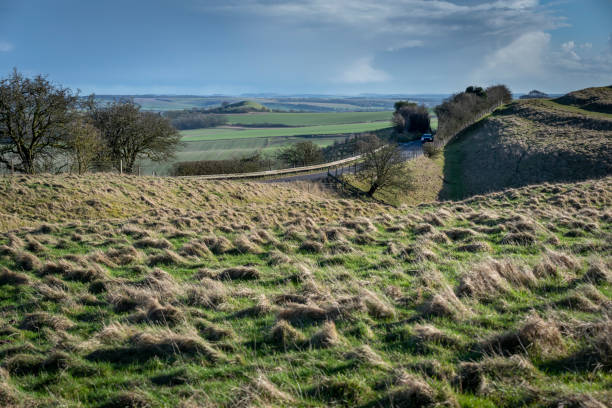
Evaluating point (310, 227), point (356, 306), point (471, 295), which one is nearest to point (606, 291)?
point (471, 295)

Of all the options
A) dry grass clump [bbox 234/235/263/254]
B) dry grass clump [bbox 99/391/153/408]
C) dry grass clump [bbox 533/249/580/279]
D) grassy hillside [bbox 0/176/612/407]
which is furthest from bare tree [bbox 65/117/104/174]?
dry grass clump [bbox 533/249/580/279]

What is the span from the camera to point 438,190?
50531 mm

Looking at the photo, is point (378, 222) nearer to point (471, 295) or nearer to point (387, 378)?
point (471, 295)

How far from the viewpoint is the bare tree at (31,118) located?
3180 cm

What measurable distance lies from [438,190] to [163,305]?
158 feet

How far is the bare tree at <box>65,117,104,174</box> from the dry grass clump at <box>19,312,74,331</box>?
33542 mm

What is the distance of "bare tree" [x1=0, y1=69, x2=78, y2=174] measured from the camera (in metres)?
31.8

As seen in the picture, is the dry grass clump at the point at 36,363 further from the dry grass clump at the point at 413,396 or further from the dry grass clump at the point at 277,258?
the dry grass clump at the point at 277,258

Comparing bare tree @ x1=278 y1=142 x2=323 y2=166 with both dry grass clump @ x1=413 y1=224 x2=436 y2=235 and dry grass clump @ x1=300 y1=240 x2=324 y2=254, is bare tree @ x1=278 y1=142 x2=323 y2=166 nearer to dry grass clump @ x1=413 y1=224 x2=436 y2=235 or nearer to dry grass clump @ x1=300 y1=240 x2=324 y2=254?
dry grass clump @ x1=413 y1=224 x2=436 y2=235

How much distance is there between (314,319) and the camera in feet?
20.9

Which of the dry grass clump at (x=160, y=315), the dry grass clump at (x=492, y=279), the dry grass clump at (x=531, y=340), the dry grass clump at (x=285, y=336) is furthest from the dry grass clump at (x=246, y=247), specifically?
the dry grass clump at (x=531, y=340)

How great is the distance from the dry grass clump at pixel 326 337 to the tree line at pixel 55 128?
34.7 metres

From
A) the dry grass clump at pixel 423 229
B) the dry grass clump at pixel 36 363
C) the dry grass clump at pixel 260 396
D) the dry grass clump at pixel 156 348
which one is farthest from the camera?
the dry grass clump at pixel 423 229

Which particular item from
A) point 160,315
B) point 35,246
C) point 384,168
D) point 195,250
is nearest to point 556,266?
point 160,315
